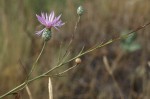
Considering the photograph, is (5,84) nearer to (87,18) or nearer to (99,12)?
(87,18)

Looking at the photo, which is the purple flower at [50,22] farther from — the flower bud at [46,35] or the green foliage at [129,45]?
the green foliage at [129,45]

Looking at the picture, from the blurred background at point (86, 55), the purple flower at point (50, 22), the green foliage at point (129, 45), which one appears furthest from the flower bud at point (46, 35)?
the green foliage at point (129, 45)

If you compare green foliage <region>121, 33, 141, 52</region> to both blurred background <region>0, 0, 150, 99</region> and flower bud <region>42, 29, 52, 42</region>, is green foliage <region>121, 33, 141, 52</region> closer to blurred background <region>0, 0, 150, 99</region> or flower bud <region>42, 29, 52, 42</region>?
blurred background <region>0, 0, 150, 99</region>

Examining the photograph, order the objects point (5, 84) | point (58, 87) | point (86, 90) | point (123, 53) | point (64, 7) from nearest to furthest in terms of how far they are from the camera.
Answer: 1. point (5, 84)
2. point (58, 87)
3. point (86, 90)
4. point (123, 53)
5. point (64, 7)

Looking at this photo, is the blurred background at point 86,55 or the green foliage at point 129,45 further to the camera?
the green foliage at point 129,45

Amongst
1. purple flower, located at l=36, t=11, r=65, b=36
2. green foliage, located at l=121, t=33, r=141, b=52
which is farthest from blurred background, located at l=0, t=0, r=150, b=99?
purple flower, located at l=36, t=11, r=65, b=36

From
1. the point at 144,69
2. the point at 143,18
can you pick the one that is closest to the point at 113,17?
the point at 143,18

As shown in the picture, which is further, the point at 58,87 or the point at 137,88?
the point at 137,88

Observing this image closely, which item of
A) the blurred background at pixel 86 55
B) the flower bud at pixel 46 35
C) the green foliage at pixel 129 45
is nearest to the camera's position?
the flower bud at pixel 46 35
